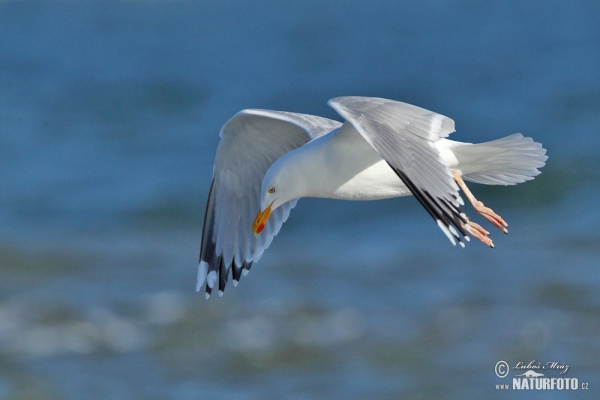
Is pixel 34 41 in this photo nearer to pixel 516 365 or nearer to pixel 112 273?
pixel 112 273

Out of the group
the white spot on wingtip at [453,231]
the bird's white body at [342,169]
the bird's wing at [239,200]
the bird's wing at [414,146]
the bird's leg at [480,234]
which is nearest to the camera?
the white spot on wingtip at [453,231]

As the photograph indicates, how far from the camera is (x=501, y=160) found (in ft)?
17.5

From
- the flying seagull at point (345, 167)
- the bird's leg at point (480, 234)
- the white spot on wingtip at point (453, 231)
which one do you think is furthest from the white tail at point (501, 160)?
the white spot on wingtip at point (453, 231)

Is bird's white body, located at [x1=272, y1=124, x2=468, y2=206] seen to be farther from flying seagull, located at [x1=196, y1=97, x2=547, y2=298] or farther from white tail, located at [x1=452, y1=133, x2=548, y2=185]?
white tail, located at [x1=452, y1=133, x2=548, y2=185]

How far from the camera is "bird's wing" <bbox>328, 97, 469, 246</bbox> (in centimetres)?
430

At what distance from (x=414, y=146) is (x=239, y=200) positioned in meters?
1.53

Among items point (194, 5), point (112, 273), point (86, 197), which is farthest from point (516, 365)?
point (194, 5)

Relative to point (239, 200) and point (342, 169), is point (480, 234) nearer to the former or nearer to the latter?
point (342, 169)

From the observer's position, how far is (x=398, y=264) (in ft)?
27.4

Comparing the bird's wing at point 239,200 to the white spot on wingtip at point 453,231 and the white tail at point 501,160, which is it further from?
the white spot on wingtip at point 453,231

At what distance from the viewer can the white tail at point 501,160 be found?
17.1 ft

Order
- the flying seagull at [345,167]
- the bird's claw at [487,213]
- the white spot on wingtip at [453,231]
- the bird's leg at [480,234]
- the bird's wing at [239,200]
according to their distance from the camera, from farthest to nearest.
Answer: the bird's wing at [239,200], the bird's claw at [487,213], the bird's leg at [480,234], the flying seagull at [345,167], the white spot on wingtip at [453,231]

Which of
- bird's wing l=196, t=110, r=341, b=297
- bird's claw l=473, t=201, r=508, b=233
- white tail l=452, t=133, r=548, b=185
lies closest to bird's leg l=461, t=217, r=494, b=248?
bird's claw l=473, t=201, r=508, b=233

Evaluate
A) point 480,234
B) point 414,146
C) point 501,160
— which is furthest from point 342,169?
point 501,160
